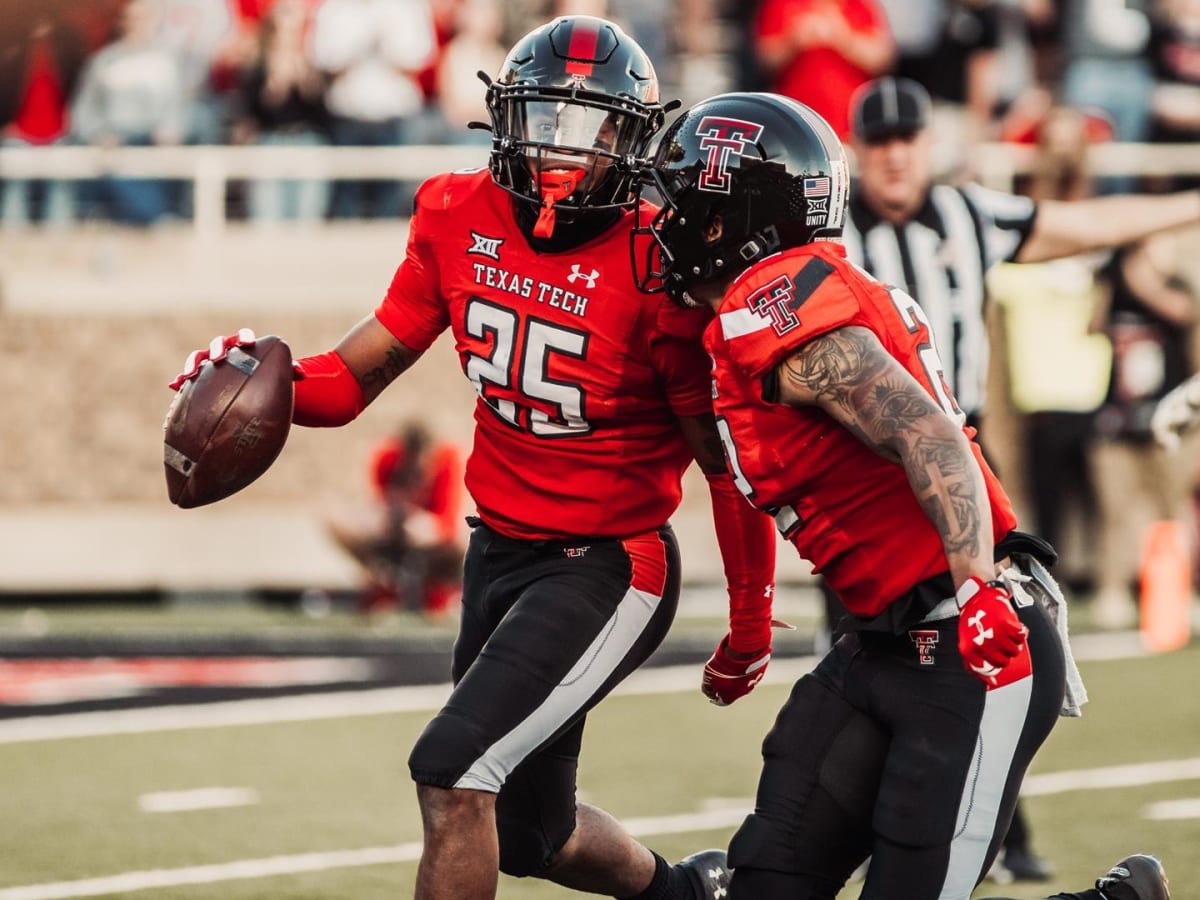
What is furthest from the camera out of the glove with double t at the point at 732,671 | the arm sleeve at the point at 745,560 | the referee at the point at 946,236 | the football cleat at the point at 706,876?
the referee at the point at 946,236

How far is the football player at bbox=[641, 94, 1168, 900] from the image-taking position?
3.42 meters

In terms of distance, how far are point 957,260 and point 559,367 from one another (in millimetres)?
1649

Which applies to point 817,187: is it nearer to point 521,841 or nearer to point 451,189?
point 451,189

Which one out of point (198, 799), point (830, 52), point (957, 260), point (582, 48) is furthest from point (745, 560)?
point (830, 52)

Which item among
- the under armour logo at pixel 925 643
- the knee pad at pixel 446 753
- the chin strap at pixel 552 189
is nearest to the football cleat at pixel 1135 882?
the under armour logo at pixel 925 643

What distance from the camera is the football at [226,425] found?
4.16m

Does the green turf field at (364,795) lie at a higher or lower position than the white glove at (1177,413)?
lower

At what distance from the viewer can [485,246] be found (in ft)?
13.5

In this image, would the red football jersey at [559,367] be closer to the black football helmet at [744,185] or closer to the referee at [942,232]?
the black football helmet at [744,185]

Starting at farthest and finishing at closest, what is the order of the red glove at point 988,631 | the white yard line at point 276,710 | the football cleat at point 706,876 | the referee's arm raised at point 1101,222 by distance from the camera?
the white yard line at point 276,710, the referee's arm raised at point 1101,222, the football cleat at point 706,876, the red glove at point 988,631

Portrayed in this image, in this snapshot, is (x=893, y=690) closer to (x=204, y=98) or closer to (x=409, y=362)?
(x=409, y=362)

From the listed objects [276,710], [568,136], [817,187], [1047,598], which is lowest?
[276,710]

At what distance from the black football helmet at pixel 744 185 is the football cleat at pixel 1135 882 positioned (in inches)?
53.3


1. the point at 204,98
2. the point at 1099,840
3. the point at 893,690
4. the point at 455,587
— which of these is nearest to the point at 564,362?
the point at 893,690
